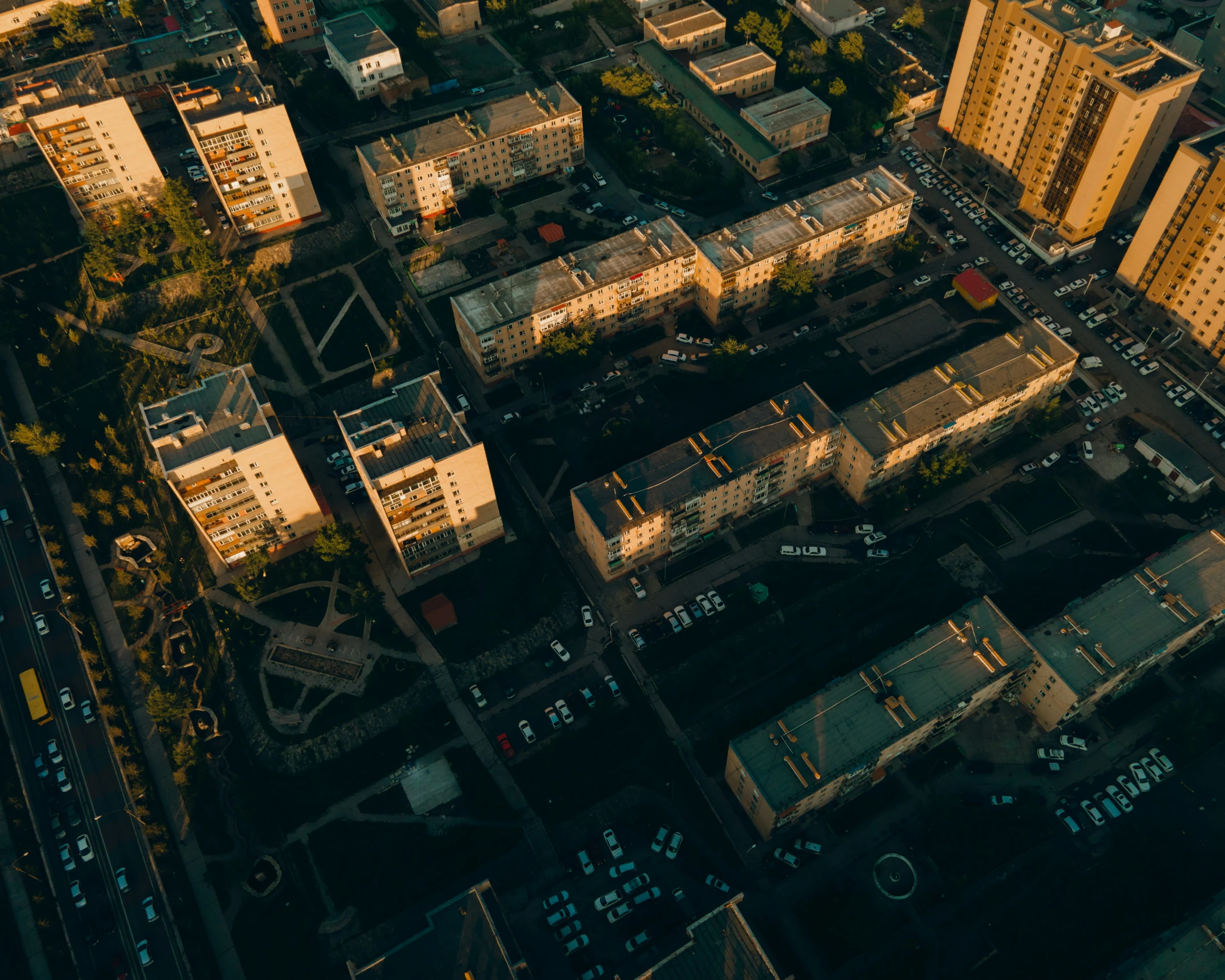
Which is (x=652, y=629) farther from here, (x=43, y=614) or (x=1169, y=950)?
(x=43, y=614)

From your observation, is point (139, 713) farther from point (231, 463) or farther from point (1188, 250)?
point (1188, 250)

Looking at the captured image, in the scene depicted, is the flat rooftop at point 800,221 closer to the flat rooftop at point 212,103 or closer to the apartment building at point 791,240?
the apartment building at point 791,240

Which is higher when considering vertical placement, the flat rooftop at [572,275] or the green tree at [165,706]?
the flat rooftop at [572,275]

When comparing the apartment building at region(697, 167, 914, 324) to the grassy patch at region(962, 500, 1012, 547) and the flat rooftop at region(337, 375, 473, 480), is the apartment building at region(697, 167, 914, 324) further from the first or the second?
the flat rooftop at region(337, 375, 473, 480)

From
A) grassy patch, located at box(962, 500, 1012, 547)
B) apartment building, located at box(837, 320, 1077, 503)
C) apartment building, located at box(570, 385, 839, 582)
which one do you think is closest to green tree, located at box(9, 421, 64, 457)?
apartment building, located at box(570, 385, 839, 582)

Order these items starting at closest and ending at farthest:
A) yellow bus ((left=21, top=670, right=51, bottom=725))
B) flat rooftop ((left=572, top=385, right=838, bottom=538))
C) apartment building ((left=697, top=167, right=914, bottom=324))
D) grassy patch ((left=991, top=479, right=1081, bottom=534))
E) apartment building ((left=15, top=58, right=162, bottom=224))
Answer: yellow bus ((left=21, top=670, right=51, bottom=725)) → flat rooftop ((left=572, top=385, right=838, bottom=538)) → grassy patch ((left=991, top=479, right=1081, bottom=534)) → apartment building ((left=697, top=167, right=914, bottom=324)) → apartment building ((left=15, top=58, right=162, bottom=224))

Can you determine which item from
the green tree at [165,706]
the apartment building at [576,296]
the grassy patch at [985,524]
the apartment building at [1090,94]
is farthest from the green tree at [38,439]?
the apartment building at [1090,94]

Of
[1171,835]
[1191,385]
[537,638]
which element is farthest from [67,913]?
[1191,385]
